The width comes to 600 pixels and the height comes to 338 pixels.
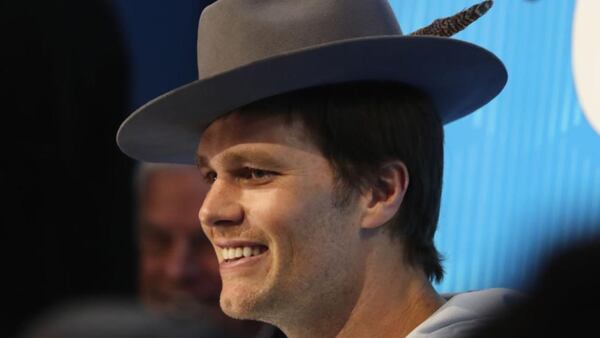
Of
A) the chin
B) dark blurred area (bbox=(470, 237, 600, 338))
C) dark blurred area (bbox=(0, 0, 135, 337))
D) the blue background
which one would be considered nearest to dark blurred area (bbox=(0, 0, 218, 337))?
dark blurred area (bbox=(0, 0, 135, 337))

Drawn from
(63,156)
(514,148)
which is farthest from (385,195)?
(63,156)

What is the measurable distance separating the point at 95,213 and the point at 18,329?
0.17 feet

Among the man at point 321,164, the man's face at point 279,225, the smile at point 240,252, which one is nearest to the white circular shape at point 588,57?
the man at point 321,164

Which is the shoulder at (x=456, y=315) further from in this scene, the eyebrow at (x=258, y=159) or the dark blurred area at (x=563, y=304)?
the dark blurred area at (x=563, y=304)

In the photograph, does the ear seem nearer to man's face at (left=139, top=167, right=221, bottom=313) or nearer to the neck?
the neck

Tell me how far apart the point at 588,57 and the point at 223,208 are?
1.50 meters

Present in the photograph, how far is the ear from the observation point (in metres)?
2.04

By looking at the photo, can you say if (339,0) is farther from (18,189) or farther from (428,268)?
(18,189)

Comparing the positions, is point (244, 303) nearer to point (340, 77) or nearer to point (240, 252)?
point (240, 252)

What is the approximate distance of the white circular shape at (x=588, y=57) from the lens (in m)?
2.98

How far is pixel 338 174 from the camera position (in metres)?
2.02

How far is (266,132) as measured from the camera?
2012mm

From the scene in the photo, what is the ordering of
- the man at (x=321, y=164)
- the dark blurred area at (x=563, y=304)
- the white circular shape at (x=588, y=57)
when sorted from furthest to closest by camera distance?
the white circular shape at (x=588, y=57) < the man at (x=321, y=164) < the dark blurred area at (x=563, y=304)

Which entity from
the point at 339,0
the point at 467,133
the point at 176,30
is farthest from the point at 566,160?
the point at 176,30
